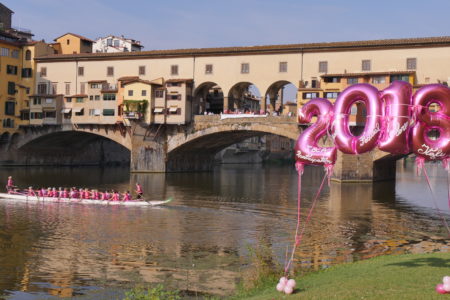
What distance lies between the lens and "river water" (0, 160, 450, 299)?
66.9 ft

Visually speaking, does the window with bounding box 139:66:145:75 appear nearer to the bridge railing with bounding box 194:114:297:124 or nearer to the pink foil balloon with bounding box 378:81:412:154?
the bridge railing with bounding box 194:114:297:124

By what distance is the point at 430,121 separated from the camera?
1720cm

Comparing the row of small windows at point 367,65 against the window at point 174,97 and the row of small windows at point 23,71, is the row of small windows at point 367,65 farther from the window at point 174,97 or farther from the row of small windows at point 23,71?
the row of small windows at point 23,71

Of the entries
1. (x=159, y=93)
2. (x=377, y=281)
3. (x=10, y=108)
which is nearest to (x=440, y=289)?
(x=377, y=281)

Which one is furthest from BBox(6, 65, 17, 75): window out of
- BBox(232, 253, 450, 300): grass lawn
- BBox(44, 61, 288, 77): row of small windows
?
Result: BBox(232, 253, 450, 300): grass lawn

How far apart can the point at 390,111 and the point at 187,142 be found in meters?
60.0

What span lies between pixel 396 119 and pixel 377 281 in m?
5.00

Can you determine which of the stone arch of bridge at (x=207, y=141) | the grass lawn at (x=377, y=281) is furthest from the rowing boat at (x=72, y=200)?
the stone arch of bridge at (x=207, y=141)

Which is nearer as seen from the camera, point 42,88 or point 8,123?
point 42,88

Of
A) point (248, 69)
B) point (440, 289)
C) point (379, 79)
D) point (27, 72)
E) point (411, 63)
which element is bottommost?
point (440, 289)

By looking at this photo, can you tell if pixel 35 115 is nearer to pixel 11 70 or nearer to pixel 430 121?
pixel 11 70

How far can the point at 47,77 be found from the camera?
85812mm

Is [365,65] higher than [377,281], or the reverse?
[365,65]

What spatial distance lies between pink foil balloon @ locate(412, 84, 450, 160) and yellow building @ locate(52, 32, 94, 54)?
84082 millimetres
